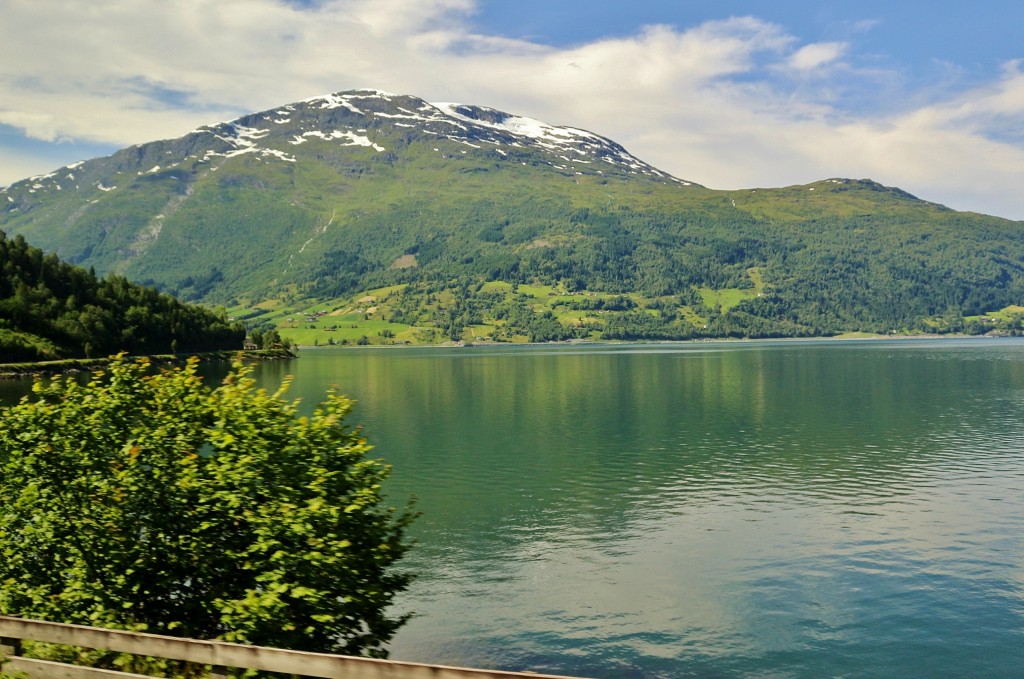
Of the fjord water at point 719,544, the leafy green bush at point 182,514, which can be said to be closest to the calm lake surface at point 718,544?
the fjord water at point 719,544

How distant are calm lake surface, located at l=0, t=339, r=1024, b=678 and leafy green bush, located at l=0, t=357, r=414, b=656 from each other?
12.7m

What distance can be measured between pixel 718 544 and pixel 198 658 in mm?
37775

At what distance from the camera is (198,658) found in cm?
1725

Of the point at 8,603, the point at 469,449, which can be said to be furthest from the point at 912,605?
the point at 469,449

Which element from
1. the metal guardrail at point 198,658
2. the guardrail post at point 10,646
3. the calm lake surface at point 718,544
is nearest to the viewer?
the metal guardrail at point 198,658

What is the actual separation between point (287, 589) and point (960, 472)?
2720 inches

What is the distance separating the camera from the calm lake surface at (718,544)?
33.8 meters

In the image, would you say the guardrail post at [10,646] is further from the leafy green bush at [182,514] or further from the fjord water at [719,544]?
the fjord water at [719,544]

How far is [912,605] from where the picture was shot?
38.2m

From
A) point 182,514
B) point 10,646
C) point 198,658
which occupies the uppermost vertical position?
point 182,514

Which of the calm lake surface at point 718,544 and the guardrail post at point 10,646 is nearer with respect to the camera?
the guardrail post at point 10,646

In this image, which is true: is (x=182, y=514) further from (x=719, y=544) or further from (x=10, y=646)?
(x=719, y=544)

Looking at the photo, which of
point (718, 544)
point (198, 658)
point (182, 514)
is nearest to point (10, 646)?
point (182, 514)

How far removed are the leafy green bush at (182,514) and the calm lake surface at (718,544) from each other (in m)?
12.7
